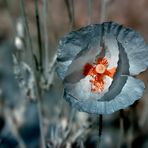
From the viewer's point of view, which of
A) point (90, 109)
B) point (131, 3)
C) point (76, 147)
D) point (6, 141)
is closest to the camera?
point (90, 109)

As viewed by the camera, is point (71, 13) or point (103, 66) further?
point (71, 13)

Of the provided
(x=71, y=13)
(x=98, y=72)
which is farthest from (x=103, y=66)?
(x=71, y=13)

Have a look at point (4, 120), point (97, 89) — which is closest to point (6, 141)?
point (4, 120)

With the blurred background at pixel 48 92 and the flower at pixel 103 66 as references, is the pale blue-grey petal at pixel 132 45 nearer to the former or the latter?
the flower at pixel 103 66

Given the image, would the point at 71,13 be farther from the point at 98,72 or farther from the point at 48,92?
the point at 48,92

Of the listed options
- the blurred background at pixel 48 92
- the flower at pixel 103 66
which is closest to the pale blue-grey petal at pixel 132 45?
the flower at pixel 103 66

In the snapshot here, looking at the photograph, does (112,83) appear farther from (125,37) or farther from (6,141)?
(6,141)
